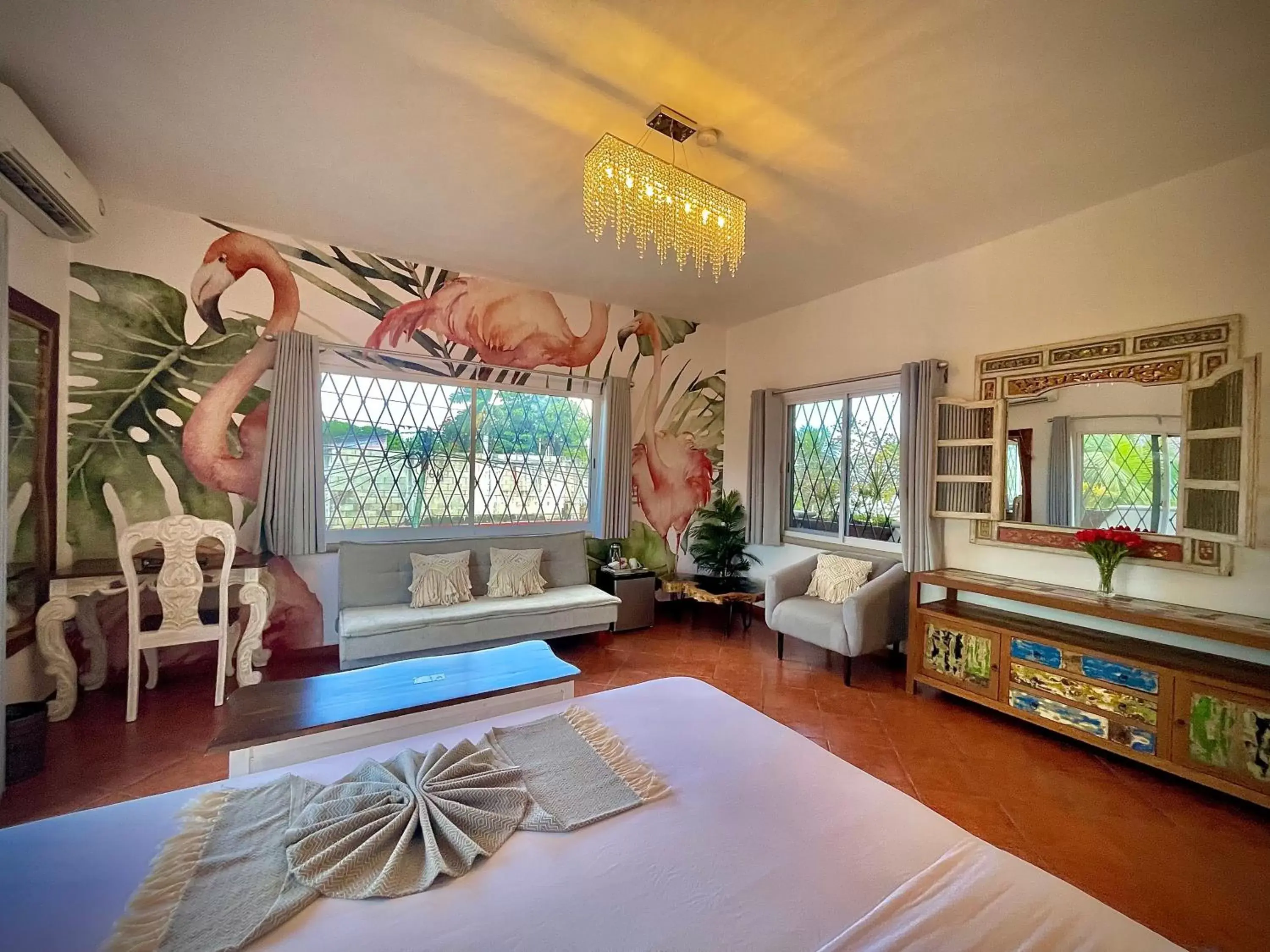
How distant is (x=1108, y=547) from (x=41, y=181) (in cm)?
526

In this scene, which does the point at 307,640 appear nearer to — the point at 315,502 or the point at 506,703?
the point at 315,502

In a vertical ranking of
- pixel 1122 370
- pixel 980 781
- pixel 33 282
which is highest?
pixel 33 282

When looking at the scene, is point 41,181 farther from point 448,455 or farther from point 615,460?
point 615,460

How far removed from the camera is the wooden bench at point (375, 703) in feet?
5.39

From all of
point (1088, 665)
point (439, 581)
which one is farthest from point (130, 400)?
point (1088, 665)

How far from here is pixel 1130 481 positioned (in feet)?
8.73

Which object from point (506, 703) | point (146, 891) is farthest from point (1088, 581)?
point (146, 891)

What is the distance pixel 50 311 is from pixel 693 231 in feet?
11.2

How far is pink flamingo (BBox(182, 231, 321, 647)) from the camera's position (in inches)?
123

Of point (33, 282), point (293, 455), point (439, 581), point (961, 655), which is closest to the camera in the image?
point (33, 282)

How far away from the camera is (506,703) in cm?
202

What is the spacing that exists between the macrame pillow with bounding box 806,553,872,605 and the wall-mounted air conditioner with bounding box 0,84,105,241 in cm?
466

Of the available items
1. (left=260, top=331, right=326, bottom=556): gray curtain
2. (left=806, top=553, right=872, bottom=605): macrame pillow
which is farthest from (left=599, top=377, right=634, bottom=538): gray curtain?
(left=260, top=331, right=326, bottom=556): gray curtain

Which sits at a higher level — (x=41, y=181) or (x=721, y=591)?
(x=41, y=181)
